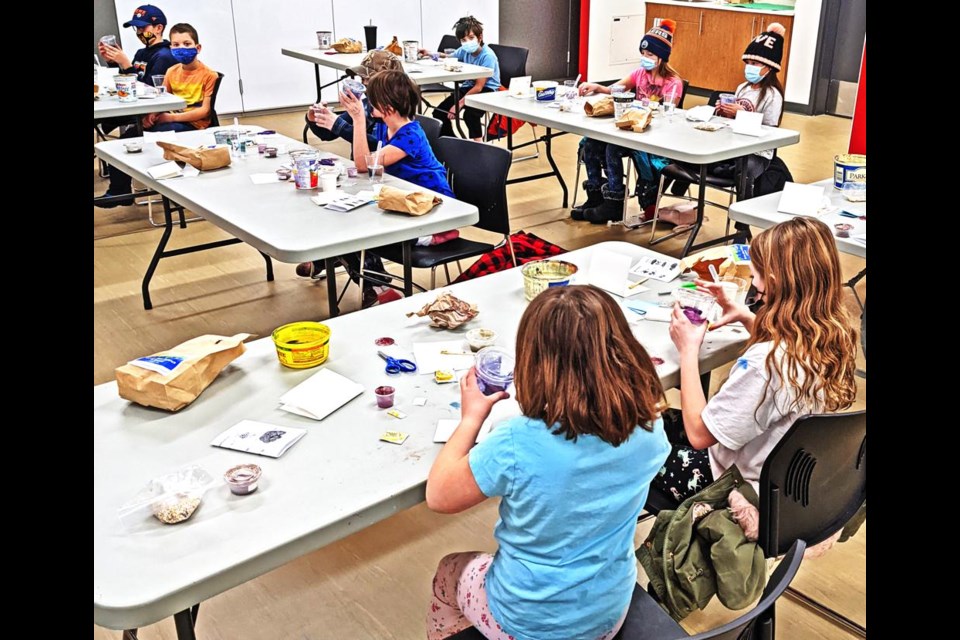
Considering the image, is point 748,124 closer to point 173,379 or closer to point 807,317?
point 807,317

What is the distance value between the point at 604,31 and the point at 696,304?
8.46 m

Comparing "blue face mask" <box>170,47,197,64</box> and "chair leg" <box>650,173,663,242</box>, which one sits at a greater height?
"blue face mask" <box>170,47,197,64</box>

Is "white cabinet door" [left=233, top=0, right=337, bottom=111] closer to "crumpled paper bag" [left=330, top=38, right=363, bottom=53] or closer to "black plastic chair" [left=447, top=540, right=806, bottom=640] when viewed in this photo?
"crumpled paper bag" [left=330, top=38, right=363, bottom=53]

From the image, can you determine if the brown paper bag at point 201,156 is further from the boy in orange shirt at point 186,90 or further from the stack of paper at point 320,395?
the boy in orange shirt at point 186,90

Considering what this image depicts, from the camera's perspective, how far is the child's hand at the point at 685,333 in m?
2.16

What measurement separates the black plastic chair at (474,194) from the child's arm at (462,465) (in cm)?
197

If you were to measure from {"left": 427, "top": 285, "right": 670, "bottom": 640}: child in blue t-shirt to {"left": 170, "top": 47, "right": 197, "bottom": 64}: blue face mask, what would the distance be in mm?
4902

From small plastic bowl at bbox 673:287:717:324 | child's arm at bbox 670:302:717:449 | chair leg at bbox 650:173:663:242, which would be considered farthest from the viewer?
chair leg at bbox 650:173:663:242

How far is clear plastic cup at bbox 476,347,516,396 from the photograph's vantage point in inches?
73.9

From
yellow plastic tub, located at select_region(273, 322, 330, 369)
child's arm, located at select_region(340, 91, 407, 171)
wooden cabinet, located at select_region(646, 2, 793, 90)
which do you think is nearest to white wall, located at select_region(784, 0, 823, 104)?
wooden cabinet, located at select_region(646, 2, 793, 90)

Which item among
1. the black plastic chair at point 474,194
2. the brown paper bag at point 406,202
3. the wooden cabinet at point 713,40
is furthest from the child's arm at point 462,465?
the wooden cabinet at point 713,40
